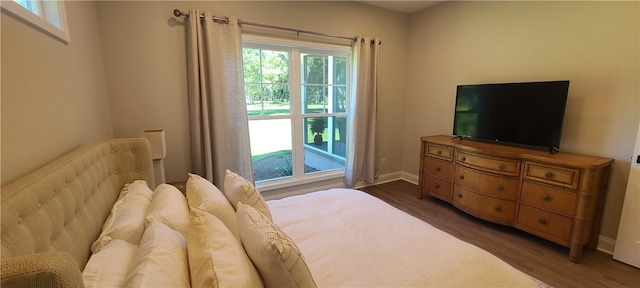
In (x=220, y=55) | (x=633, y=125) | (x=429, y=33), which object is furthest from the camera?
(x=429, y=33)

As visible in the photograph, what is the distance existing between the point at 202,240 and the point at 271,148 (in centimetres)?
241

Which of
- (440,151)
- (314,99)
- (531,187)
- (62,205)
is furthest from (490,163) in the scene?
(62,205)

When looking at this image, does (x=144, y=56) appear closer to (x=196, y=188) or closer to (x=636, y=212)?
(x=196, y=188)

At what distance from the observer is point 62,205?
1.01m

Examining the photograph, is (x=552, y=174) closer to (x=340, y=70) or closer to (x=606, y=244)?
(x=606, y=244)

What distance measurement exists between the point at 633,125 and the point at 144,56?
428 centimetres

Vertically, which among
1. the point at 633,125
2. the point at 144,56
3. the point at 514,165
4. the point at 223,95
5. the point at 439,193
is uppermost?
the point at 144,56

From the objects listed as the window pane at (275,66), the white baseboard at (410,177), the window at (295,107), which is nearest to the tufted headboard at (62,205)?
the window at (295,107)

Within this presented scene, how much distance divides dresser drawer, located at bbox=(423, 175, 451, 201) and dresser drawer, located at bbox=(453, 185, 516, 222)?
13cm

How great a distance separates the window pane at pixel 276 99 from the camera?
3211 mm

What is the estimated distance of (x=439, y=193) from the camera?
3281 millimetres

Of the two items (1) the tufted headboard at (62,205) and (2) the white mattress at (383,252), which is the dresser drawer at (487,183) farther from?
(1) the tufted headboard at (62,205)

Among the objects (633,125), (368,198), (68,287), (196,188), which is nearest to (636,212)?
(633,125)

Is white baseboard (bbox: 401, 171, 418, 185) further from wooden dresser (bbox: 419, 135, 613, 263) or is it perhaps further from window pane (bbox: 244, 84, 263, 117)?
window pane (bbox: 244, 84, 263, 117)
